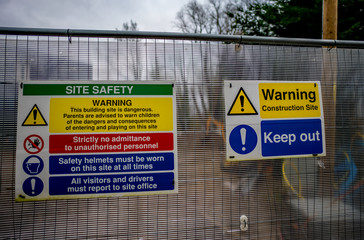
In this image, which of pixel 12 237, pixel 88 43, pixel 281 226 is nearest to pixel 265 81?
pixel 281 226

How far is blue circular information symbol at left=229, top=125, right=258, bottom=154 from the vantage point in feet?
8.05

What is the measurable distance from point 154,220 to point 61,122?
4.72ft

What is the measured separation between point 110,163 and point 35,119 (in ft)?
2.92

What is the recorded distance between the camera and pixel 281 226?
255cm

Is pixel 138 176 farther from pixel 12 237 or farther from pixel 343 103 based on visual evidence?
pixel 343 103

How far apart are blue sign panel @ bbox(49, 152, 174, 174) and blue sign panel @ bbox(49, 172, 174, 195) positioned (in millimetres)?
65

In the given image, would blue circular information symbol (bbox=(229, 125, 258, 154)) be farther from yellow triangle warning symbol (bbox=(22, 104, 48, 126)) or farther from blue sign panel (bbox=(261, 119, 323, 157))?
yellow triangle warning symbol (bbox=(22, 104, 48, 126))

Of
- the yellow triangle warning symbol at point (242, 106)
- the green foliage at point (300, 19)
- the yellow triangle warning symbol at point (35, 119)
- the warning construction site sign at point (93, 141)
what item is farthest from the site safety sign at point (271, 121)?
the green foliage at point (300, 19)

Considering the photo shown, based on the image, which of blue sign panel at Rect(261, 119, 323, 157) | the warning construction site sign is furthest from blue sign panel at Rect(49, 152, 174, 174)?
blue sign panel at Rect(261, 119, 323, 157)

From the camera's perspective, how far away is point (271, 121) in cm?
250

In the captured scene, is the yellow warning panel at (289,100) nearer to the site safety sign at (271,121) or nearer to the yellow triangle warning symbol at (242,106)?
the site safety sign at (271,121)

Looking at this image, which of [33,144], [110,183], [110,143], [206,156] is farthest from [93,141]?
[206,156]

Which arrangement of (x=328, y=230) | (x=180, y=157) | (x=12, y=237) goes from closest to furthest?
(x=12, y=237) < (x=180, y=157) < (x=328, y=230)

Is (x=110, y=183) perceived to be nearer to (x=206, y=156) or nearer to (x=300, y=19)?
(x=206, y=156)
